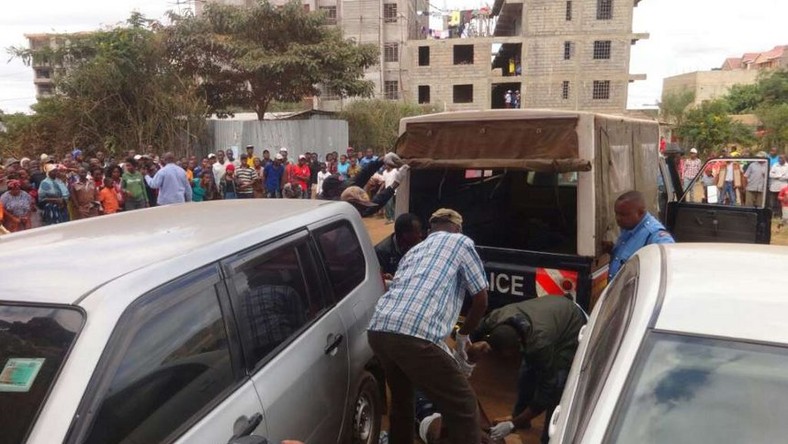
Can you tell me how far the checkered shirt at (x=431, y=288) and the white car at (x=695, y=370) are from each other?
1.01 m

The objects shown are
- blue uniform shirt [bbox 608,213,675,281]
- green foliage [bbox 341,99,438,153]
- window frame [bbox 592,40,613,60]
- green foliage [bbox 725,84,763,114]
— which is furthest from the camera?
green foliage [bbox 725,84,763,114]

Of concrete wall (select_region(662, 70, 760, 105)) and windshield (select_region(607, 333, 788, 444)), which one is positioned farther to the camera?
concrete wall (select_region(662, 70, 760, 105))

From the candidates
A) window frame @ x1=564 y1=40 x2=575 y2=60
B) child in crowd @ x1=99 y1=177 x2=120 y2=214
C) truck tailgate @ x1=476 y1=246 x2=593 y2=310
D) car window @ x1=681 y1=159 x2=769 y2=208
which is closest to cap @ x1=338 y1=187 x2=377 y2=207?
truck tailgate @ x1=476 y1=246 x2=593 y2=310

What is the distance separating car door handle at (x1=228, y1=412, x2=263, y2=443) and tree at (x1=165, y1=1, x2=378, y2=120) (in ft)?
72.3

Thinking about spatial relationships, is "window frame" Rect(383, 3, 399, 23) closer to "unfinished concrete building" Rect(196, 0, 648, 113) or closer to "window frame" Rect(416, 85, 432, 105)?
"unfinished concrete building" Rect(196, 0, 648, 113)

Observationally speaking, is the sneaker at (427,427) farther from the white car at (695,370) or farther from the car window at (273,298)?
the white car at (695,370)

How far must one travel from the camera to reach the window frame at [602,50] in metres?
39.1

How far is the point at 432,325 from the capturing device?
2719 mm

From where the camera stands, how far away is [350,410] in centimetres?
292

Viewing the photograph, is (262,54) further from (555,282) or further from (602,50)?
(602,50)

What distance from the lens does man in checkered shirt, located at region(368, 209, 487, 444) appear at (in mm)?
2707

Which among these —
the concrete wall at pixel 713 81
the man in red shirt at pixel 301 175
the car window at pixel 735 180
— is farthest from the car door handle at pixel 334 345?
the concrete wall at pixel 713 81

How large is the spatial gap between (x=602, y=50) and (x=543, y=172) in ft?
126

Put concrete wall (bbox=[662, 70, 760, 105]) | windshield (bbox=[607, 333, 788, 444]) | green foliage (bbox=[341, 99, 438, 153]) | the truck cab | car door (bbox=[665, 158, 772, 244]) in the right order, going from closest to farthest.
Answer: windshield (bbox=[607, 333, 788, 444]), the truck cab, car door (bbox=[665, 158, 772, 244]), green foliage (bbox=[341, 99, 438, 153]), concrete wall (bbox=[662, 70, 760, 105])
